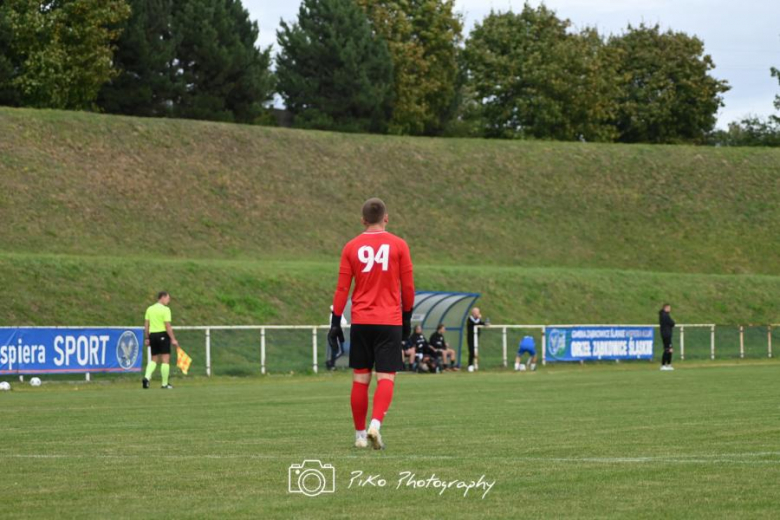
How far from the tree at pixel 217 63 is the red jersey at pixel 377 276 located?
60.1 meters

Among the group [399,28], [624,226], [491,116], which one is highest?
[399,28]

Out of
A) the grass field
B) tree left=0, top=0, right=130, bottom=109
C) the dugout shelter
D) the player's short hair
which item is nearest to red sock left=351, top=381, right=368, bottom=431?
the grass field

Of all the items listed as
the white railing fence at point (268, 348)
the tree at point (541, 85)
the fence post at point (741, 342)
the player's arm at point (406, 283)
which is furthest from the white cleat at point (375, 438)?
the tree at point (541, 85)

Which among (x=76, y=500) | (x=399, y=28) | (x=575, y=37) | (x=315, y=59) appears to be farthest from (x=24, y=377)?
(x=575, y=37)

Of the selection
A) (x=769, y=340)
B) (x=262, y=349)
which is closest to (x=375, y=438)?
(x=262, y=349)

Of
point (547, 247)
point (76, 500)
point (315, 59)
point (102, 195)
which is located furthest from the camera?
point (315, 59)

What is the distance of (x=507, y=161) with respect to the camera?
2867 inches

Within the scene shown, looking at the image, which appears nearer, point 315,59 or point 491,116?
point 315,59

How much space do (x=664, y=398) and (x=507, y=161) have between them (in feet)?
178

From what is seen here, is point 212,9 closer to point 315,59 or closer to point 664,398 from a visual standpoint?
point 315,59

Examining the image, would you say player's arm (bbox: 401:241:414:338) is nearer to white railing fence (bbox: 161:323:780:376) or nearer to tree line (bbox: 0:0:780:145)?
white railing fence (bbox: 161:323:780:376)

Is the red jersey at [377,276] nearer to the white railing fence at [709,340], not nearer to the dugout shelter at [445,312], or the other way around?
the dugout shelter at [445,312]

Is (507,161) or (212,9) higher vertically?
(212,9)

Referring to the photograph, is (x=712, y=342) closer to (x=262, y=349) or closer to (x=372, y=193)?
(x=262, y=349)
